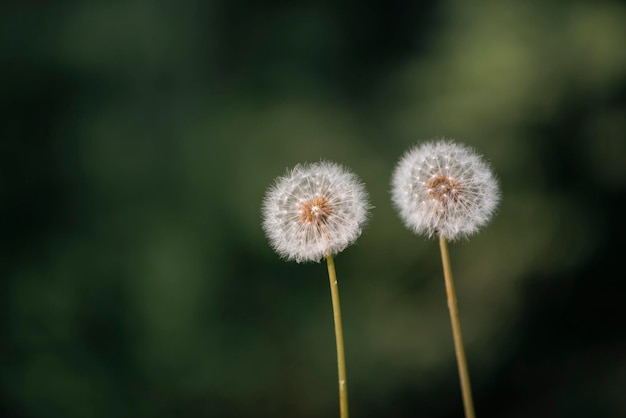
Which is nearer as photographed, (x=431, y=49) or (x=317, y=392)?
(x=317, y=392)

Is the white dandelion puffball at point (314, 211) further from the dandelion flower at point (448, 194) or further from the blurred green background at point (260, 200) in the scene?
the blurred green background at point (260, 200)

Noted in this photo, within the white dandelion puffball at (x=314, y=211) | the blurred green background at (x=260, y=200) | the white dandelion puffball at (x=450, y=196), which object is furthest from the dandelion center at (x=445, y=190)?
the blurred green background at (x=260, y=200)

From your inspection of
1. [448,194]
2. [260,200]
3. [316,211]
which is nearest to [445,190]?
[448,194]

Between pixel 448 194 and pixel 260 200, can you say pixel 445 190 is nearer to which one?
pixel 448 194

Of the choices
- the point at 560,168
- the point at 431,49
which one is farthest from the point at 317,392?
the point at 431,49

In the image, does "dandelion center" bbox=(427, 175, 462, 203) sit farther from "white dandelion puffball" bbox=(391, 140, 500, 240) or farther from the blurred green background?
the blurred green background

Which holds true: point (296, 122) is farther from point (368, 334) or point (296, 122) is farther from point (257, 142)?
point (368, 334)

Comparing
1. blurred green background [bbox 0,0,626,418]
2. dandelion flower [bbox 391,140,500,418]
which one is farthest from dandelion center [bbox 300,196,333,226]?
blurred green background [bbox 0,0,626,418]
